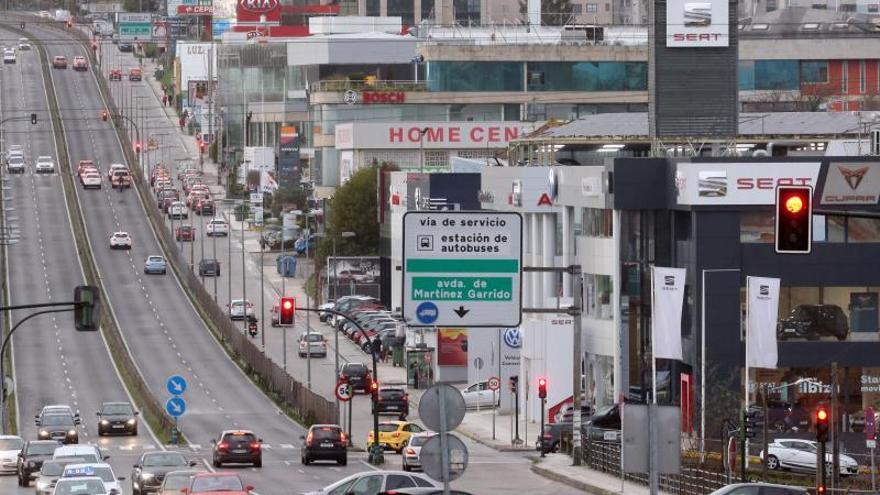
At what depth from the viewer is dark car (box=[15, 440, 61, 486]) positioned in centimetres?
6191

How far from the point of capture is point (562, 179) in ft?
290

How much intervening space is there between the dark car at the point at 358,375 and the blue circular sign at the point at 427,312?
2632 inches

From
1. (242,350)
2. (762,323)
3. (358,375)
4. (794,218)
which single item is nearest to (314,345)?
(242,350)

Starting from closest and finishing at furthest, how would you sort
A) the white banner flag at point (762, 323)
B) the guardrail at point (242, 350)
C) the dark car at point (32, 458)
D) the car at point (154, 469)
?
the car at point (154, 469)
the dark car at point (32, 458)
the white banner flag at point (762, 323)
the guardrail at point (242, 350)

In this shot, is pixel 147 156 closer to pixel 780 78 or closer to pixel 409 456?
pixel 780 78

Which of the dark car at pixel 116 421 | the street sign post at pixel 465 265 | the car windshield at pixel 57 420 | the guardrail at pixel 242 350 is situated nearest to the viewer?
the street sign post at pixel 465 265

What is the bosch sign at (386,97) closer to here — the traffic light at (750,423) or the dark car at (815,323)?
the dark car at (815,323)

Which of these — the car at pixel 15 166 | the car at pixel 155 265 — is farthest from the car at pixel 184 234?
the car at pixel 15 166

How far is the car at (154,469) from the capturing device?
182ft

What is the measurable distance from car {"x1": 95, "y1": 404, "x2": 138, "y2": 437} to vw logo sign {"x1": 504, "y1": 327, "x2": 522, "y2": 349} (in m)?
16.1

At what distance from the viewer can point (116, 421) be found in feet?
280

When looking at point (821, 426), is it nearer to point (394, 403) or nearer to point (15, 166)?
point (394, 403)

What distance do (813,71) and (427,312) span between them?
399 ft

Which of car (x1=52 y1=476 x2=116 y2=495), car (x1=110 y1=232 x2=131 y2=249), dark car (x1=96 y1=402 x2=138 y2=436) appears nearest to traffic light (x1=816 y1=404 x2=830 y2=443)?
car (x1=52 y1=476 x2=116 y2=495)
